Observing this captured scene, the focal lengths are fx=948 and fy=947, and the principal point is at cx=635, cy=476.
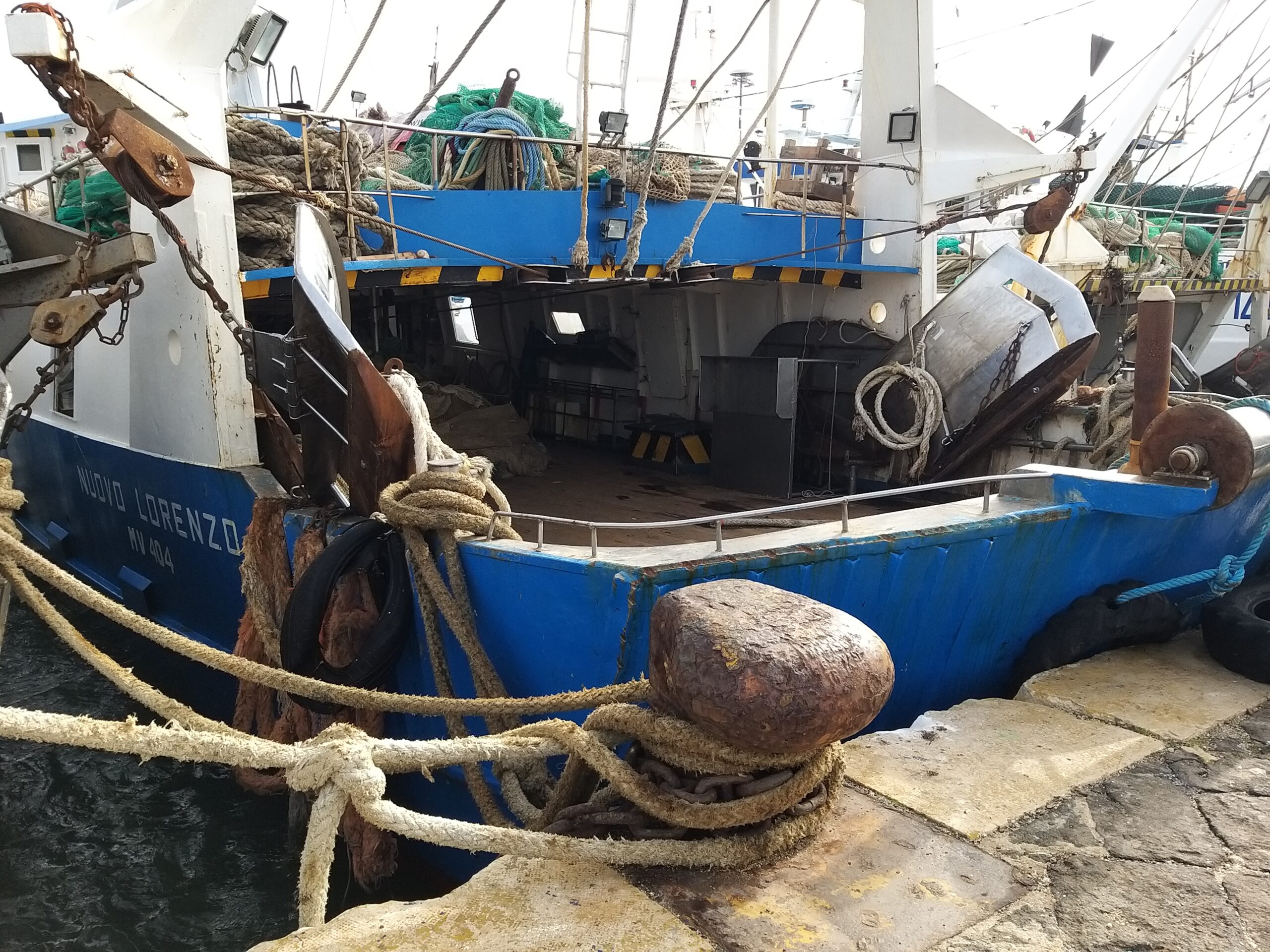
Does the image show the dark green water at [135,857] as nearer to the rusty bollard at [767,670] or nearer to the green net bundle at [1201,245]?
the rusty bollard at [767,670]

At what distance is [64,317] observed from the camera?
15.5 ft

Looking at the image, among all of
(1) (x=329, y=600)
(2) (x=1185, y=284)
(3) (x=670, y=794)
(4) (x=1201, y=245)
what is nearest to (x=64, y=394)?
(1) (x=329, y=600)

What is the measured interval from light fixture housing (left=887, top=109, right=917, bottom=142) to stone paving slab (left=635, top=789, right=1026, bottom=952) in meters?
5.94

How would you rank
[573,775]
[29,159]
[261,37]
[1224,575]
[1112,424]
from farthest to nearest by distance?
[261,37]
[29,159]
[1112,424]
[1224,575]
[573,775]

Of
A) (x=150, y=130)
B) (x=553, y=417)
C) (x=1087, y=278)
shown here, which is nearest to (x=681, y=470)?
(x=553, y=417)

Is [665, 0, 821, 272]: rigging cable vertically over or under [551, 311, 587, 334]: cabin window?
over

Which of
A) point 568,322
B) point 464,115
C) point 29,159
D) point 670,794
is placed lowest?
point 670,794

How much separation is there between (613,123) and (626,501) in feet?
8.85

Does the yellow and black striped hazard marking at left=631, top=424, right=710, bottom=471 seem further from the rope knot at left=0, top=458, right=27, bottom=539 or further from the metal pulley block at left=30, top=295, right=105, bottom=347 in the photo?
the rope knot at left=0, top=458, right=27, bottom=539

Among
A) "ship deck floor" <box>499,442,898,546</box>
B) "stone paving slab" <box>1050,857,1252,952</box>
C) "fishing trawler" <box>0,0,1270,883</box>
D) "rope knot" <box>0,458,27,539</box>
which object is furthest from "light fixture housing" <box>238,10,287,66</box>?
"stone paving slab" <box>1050,857,1252,952</box>

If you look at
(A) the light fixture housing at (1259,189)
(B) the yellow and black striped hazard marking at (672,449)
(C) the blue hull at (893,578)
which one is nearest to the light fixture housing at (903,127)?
(B) the yellow and black striped hazard marking at (672,449)

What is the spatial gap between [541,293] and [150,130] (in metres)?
5.36

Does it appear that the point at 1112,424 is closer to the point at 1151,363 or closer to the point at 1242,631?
the point at 1151,363

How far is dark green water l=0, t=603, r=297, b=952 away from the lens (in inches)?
163
